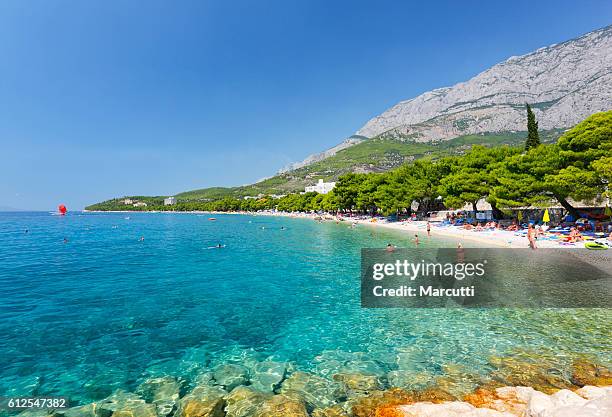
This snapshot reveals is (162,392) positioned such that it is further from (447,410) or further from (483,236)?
(483,236)

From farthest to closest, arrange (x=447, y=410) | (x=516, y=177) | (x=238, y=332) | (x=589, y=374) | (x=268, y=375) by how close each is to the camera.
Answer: (x=516, y=177) < (x=238, y=332) < (x=268, y=375) < (x=589, y=374) < (x=447, y=410)

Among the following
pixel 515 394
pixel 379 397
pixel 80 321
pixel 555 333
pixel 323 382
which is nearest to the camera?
pixel 515 394

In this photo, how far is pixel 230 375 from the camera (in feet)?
31.7

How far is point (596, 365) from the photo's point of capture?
9188 mm

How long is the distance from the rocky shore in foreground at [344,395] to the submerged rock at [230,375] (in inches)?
1.1

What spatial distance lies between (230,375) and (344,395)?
139 inches

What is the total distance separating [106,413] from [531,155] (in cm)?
4422

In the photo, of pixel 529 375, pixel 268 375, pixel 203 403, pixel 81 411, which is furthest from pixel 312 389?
pixel 529 375

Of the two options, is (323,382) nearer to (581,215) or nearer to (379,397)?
(379,397)

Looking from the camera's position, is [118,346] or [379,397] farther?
[118,346]

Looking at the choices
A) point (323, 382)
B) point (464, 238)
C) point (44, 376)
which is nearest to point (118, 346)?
point (44, 376)

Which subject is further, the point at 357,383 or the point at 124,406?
the point at 357,383

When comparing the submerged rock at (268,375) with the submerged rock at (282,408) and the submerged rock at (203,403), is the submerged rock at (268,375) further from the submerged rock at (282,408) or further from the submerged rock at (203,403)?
the submerged rock at (203,403)

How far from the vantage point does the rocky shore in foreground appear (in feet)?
23.7
